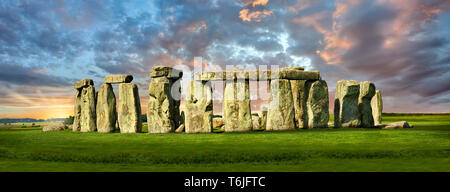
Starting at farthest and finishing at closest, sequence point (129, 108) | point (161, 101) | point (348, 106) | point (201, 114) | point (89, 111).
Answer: point (89, 111) → point (348, 106) → point (129, 108) → point (161, 101) → point (201, 114)

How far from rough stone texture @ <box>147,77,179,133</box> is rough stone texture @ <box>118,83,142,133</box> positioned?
664 millimetres

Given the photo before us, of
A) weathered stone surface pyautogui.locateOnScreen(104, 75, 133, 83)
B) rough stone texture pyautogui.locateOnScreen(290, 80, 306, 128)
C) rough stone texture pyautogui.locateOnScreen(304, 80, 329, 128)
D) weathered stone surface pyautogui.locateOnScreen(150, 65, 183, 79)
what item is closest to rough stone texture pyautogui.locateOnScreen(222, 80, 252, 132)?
weathered stone surface pyautogui.locateOnScreen(150, 65, 183, 79)

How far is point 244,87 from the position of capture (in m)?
14.0

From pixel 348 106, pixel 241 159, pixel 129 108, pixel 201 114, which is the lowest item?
pixel 241 159

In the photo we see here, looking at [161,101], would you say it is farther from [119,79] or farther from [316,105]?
[316,105]

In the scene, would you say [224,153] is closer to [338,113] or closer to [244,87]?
[244,87]

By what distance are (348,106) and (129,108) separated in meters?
10.8

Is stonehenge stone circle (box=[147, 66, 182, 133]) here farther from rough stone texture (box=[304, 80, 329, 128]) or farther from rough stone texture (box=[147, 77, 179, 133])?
rough stone texture (box=[304, 80, 329, 128])

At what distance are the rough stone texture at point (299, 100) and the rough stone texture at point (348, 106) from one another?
2.15 meters

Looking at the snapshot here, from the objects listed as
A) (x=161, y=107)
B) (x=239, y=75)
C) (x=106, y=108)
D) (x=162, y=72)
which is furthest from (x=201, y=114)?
(x=106, y=108)

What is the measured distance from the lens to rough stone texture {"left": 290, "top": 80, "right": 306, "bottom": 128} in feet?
51.6

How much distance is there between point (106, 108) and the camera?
610 inches

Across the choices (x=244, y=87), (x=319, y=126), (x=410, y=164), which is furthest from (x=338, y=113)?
(x=410, y=164)
